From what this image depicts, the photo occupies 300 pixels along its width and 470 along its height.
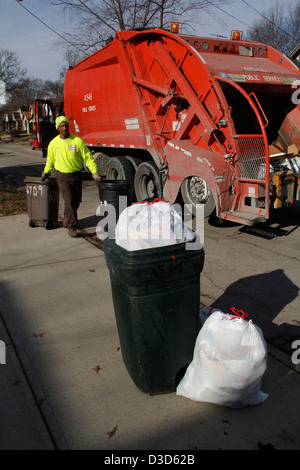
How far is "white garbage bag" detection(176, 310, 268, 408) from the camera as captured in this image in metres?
2.33

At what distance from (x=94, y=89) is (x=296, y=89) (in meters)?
4.29

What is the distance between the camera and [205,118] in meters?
5.68

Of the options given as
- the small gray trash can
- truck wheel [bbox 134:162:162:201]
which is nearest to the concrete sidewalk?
the small gray trash can

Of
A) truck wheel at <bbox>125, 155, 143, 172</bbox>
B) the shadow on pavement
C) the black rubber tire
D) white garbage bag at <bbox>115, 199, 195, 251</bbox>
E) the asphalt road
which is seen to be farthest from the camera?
truck wheel at <bbox>125, 155, 143, 172</bbox>

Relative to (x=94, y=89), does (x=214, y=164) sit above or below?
below

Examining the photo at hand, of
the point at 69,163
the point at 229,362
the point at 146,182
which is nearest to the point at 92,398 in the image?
the point at 229,362

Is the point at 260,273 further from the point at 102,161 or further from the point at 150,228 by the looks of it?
the point at 102,161

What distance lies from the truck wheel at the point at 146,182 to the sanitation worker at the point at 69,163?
141cm

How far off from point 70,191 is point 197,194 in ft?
6.40

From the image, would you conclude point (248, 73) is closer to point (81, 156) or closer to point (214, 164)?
point (214, 164)

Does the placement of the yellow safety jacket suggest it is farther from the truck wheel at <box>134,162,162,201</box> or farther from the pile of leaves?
the pile of leaves

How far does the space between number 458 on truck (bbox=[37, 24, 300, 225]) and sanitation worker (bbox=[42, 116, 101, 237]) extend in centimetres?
141

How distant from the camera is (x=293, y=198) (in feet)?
19.2
